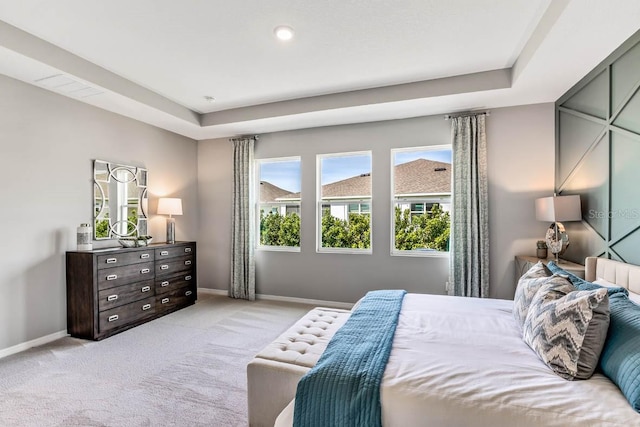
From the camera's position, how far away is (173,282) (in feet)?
14.3

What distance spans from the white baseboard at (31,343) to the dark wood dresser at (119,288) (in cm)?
11

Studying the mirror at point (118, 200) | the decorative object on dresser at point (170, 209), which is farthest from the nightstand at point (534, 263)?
the mirror at point (118, 200)

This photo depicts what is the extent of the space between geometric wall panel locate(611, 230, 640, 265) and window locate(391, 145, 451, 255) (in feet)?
5.88

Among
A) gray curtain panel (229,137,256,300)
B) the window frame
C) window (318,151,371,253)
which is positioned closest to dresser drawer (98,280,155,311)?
gray curtain panel (229,137,256,300)

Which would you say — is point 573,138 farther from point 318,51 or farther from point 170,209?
point 170,209

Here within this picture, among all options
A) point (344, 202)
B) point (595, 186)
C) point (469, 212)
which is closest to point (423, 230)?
point (469, 212)

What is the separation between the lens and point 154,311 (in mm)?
4020

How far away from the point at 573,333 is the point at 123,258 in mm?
4096

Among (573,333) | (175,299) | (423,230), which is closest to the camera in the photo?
(573,333)

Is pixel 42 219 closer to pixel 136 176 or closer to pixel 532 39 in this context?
pixel 136 176

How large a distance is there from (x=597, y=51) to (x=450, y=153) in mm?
1770

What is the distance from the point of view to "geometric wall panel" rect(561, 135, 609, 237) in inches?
108

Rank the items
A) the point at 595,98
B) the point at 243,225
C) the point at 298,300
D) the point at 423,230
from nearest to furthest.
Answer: the point at 595,98
the point at 423,230
the point at 298,300
the point at 243,225

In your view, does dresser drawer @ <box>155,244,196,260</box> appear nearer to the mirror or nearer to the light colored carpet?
the mirror
